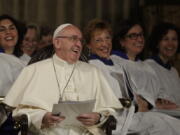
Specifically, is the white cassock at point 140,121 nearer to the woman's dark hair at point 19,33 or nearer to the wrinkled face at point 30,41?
the woman's dark hair at point 19,33

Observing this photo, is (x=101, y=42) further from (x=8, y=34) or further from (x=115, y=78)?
(x=8, y=34)

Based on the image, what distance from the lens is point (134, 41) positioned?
6668 mm

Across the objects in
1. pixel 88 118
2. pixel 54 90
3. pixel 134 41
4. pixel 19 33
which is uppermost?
pixel 19 33

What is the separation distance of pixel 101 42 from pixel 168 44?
1.29 m

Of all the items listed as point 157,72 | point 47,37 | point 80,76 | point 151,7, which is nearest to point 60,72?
point 80,76

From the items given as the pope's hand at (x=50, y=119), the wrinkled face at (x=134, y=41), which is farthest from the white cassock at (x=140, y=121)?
the pope's hand at (x=50, y=119)

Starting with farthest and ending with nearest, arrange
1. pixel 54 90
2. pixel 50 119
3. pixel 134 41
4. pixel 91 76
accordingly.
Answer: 1. pixel 134 41
2. pixel 91 76
3. pixel 54 90
4. pixel 50 119

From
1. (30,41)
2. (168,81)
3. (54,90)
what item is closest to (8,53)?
(30,41)

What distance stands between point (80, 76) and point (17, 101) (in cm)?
65

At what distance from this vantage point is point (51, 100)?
5129mm

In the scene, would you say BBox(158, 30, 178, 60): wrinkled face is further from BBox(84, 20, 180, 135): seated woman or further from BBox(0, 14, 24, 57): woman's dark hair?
BBox(0, 14, 24, 57): woman's dark hair

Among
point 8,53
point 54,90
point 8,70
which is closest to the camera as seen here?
point 54,90

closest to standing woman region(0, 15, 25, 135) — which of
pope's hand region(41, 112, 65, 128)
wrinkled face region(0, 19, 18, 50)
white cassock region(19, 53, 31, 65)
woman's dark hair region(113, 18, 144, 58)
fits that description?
wrinkled face region(0, 19, 18, 50)

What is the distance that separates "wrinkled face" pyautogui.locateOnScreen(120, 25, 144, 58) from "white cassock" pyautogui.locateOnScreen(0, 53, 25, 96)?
1.38 meters
